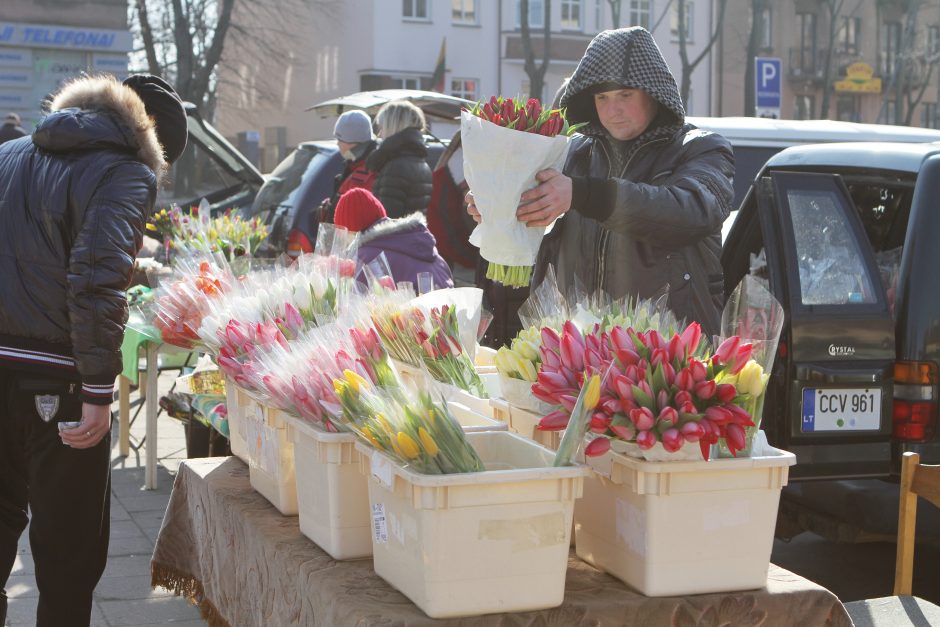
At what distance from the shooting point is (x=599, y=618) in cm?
231

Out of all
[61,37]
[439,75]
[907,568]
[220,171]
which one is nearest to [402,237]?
[907,568]

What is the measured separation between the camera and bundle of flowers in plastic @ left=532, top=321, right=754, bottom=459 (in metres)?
2.22

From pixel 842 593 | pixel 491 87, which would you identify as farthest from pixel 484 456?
pixel 491 87

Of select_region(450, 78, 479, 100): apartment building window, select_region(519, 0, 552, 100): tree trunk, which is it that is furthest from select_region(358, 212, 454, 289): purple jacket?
select_region(450, 78, 479, 100): apartment building window

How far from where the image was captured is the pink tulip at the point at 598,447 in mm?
2275

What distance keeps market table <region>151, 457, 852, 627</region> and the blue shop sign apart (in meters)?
21.6

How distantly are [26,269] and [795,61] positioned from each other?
50.8m

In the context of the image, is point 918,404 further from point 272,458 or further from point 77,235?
point 77,235

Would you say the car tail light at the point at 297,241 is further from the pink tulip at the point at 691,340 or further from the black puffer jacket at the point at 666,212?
the pink tulip at the point at 691,340

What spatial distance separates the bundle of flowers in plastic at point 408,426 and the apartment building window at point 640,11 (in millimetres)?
46707

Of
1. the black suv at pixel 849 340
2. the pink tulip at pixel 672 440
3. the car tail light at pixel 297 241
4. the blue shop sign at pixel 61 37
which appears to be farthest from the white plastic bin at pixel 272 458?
the blue shop sign at pixel 61 37

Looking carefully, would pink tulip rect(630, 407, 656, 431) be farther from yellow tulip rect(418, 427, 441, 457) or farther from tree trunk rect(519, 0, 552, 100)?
tree trunk rect(519, 0, 552, 100)

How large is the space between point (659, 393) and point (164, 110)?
2.23m

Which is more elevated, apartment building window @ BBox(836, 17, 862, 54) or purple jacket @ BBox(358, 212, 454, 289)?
apartment building window @ BBox(836, 17, 862, 54)
